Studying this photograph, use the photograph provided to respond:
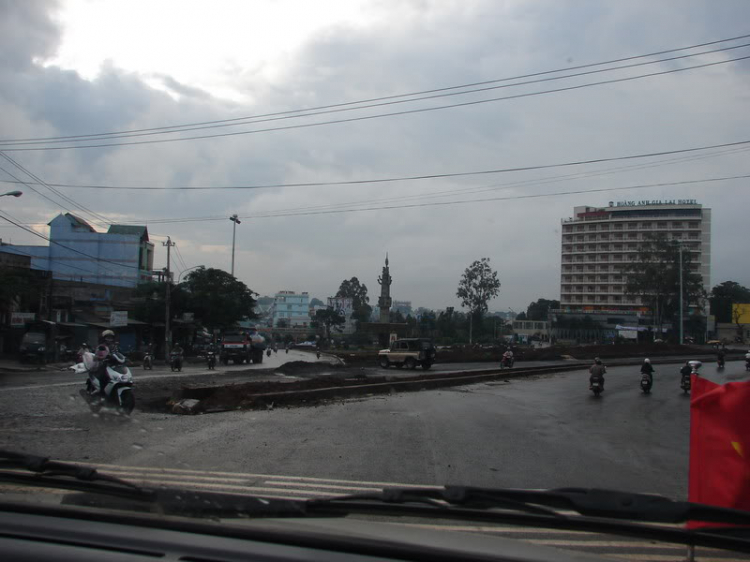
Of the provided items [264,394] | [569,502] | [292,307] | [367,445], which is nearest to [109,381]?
[264,394]

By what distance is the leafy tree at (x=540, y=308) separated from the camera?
12294 centimetres

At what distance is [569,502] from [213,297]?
4987 centimetres

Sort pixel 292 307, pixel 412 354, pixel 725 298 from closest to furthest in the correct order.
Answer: pixel 412 354
pixel 725 298
pixel 292 307

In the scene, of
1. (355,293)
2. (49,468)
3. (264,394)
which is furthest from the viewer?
(355,293)

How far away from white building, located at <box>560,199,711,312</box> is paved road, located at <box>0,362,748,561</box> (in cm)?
9574

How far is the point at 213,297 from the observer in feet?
165

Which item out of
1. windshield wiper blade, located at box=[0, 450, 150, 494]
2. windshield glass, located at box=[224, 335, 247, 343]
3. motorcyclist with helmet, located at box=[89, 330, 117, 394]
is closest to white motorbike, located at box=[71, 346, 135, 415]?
motorcyclist with helmet, located at box=[89, 330, 117, 394]

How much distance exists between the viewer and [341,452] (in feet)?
28.1

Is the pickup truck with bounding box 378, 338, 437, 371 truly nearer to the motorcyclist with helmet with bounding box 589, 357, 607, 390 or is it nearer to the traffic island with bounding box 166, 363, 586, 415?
the traffic island with bounding box 166, 363, 586, 415

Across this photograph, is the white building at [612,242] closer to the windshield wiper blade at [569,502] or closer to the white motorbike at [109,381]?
the white motorbike at [109,381]

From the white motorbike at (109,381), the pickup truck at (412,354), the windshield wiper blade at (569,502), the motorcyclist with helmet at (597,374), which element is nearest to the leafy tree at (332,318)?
the pickup truck at (412,354)

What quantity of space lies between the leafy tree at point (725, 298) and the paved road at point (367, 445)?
92851 mm

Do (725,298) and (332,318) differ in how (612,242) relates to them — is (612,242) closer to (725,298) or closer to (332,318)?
(725,298)

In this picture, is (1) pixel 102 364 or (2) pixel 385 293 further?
(2) pixel 385 293
